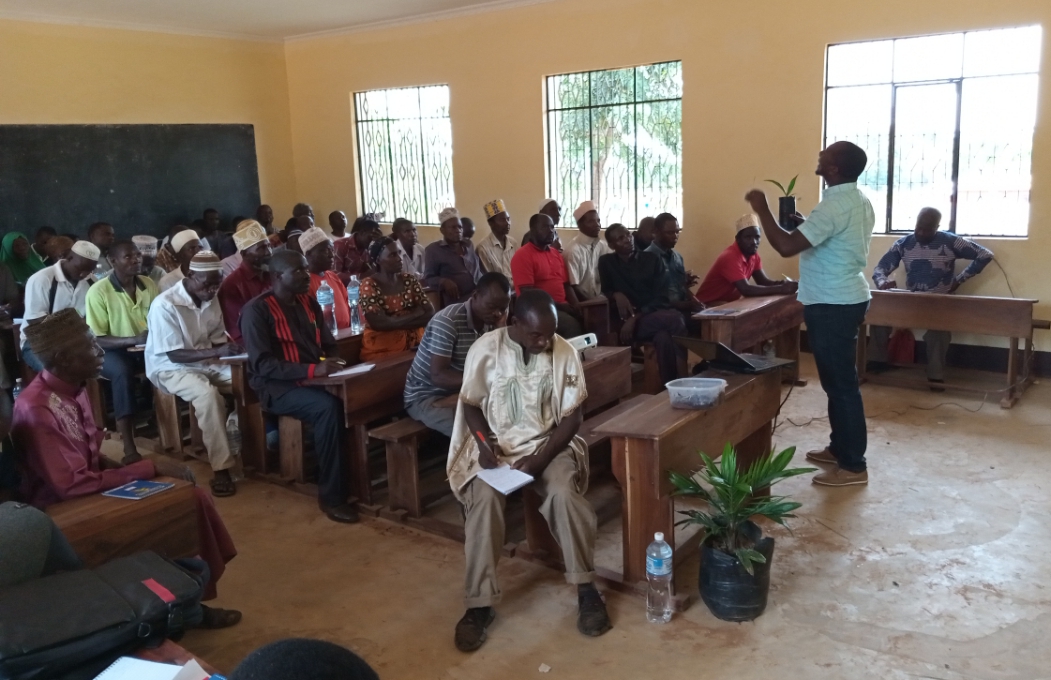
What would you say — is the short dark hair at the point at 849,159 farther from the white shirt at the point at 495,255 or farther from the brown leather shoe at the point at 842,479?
the white shirt at the point at 495,255

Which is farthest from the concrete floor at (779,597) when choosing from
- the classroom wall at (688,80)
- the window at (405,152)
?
the window at (405,152)

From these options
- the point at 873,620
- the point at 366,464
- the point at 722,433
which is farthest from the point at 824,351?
the point at 366,464

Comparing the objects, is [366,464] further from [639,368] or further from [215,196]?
[215,196]

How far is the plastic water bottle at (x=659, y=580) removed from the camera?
312 centimetres

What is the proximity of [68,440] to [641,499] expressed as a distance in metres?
2.12

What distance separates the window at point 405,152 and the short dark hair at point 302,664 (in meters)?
9.06

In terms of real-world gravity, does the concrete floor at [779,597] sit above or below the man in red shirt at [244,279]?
below

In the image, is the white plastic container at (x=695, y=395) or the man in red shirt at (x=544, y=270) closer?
the white plastic container at (x=695, y=395)

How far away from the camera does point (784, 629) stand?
3.09m

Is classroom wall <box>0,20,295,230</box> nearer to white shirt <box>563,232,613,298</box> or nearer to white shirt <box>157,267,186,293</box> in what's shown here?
white shirt <box>157,267,186,293</box>

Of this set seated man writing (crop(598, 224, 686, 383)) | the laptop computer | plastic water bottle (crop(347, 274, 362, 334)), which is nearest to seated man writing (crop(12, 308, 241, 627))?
the laptop computer

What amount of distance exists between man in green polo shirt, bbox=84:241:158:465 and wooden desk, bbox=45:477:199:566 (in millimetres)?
2593

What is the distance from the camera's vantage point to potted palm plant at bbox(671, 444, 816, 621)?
310 centimetres

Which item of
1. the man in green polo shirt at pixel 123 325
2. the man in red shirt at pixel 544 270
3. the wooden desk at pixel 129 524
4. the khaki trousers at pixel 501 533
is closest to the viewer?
the wooden desk at pixel 129 524
